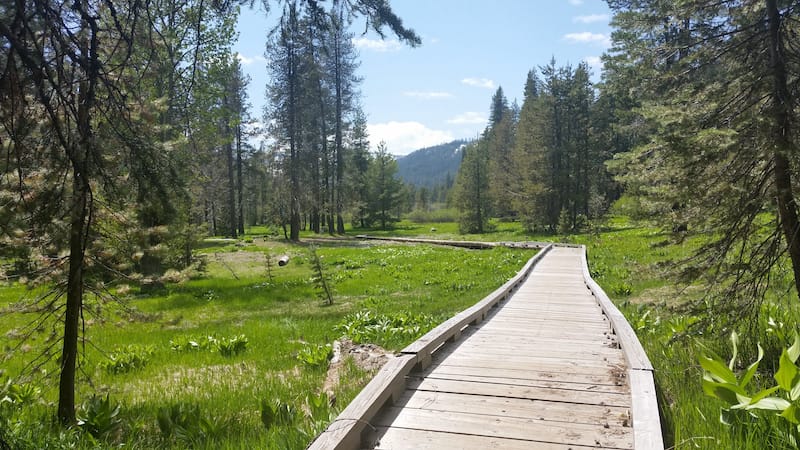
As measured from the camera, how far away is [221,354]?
7641 millimetres

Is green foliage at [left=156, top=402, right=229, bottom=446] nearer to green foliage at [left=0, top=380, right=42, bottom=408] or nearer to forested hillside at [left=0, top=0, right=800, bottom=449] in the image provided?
forested hillside at [left=0, top=0, right=800, bottom=449]

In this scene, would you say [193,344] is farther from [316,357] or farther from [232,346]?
[316,357]

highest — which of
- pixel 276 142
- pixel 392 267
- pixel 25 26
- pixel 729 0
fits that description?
pixel 276 142

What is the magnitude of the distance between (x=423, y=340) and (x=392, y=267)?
48.8 feet

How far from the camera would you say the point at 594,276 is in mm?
15078

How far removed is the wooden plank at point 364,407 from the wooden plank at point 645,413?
1.82 metres

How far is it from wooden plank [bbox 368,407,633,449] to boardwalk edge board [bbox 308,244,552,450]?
20cm

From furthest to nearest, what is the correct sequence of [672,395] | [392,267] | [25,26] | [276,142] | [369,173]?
[369,173], [276,142], [392,267], [672,395], [25,26]

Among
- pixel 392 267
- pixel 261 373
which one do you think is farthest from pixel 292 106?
pixel 261 373

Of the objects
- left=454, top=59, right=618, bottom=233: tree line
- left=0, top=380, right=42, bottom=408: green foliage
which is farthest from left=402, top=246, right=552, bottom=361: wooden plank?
left=454, top=59, right=618, bottom=233: tree line

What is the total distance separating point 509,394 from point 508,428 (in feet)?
2.44

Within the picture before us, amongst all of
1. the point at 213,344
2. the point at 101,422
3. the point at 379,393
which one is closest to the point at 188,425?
the point at 101,422

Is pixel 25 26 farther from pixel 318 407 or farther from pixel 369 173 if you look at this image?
pixel 369 173

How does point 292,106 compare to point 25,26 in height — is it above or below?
above
